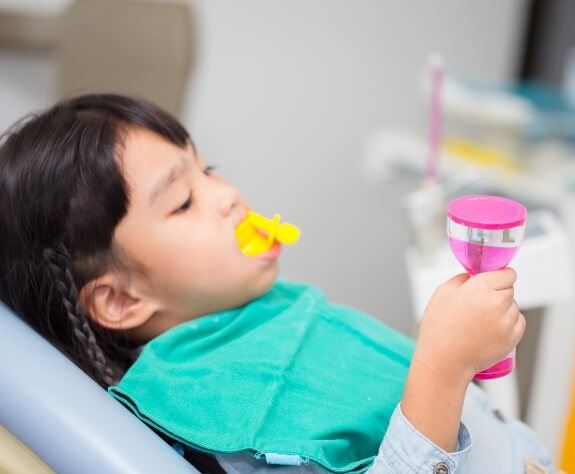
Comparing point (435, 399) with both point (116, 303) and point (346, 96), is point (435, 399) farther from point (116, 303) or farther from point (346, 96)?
point (346, 96)

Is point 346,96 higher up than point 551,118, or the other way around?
point 551,118

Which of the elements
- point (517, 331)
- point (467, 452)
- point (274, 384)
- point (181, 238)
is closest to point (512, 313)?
point (517, 331)

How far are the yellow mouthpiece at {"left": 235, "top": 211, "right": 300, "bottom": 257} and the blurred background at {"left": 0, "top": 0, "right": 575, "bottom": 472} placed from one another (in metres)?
0.55

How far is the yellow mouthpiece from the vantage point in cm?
89

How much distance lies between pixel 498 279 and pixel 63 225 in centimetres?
45

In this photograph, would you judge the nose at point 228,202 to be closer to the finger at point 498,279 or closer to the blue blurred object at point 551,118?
the finger at point 498,279

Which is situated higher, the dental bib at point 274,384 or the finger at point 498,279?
the finger at point 498,279

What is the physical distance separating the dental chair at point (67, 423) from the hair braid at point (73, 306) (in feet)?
0.31

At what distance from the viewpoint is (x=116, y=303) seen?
0.87 meters

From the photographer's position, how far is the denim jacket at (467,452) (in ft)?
2.19

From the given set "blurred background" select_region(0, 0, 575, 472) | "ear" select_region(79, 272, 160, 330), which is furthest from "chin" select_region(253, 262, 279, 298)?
"blurred background" select_region(0, 0, 575, 472)

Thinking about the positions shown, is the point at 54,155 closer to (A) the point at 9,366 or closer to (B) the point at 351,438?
(A) the point at 9,366

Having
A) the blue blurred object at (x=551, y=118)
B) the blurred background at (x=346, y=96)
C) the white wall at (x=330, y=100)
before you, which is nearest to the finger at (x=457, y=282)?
the blurred background at (x=346, y=96)

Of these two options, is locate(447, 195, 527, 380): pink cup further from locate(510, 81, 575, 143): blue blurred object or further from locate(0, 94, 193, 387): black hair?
locate(510, 81, 575, 143): blue blurred object
